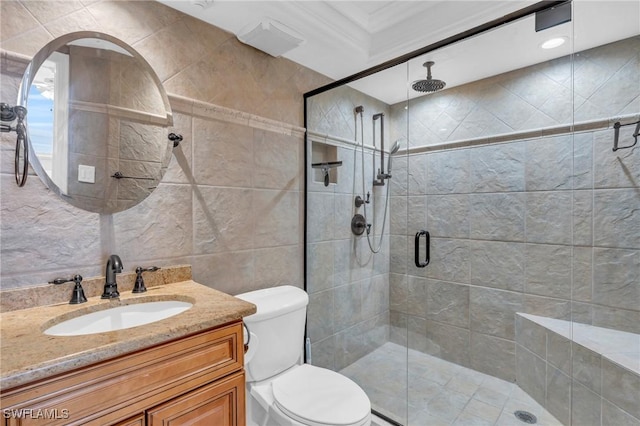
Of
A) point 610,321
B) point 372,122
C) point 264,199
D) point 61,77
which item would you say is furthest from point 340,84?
point 610,321

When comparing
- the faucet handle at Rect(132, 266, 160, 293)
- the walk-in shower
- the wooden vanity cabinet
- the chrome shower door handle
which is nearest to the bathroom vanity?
the wooden vanity cabinet

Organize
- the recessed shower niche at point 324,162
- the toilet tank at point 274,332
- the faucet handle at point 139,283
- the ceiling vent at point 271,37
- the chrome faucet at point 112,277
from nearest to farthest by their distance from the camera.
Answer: the chrome faucet at point 112,277 < the faucet handle at point 139,283 < the toilet tank at point 274,332 < the ceiling vent at point 271,37 < the recessed shower niche at point 324,162

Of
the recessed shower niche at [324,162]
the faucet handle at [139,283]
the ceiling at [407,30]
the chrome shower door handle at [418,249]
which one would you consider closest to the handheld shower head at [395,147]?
the ceiling at [407,30]

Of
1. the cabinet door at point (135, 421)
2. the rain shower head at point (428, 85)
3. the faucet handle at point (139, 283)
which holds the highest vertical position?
the rain shower head at point (428, 85)

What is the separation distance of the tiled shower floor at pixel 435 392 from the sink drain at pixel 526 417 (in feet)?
0.08

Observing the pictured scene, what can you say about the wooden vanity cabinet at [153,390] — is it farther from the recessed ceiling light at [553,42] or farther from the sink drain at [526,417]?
the recessed ceiling light at [553,42]

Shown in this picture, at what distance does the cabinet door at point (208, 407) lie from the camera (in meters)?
0.86

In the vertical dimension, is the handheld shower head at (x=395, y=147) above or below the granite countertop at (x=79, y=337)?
above

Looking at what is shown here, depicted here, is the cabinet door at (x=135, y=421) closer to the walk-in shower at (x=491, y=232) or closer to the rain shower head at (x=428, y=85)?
the walk-in shower at (x=491, y=232)

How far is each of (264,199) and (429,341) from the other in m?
1.69

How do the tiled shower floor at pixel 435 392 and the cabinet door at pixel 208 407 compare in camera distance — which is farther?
the tiled shower floor at pixel 435 392

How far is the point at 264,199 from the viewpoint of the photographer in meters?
1.88

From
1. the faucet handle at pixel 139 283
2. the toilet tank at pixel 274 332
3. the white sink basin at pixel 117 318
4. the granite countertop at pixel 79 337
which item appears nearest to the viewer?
the granite countertop at pixel 79 337

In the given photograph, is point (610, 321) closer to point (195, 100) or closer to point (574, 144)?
point (574, 144)
